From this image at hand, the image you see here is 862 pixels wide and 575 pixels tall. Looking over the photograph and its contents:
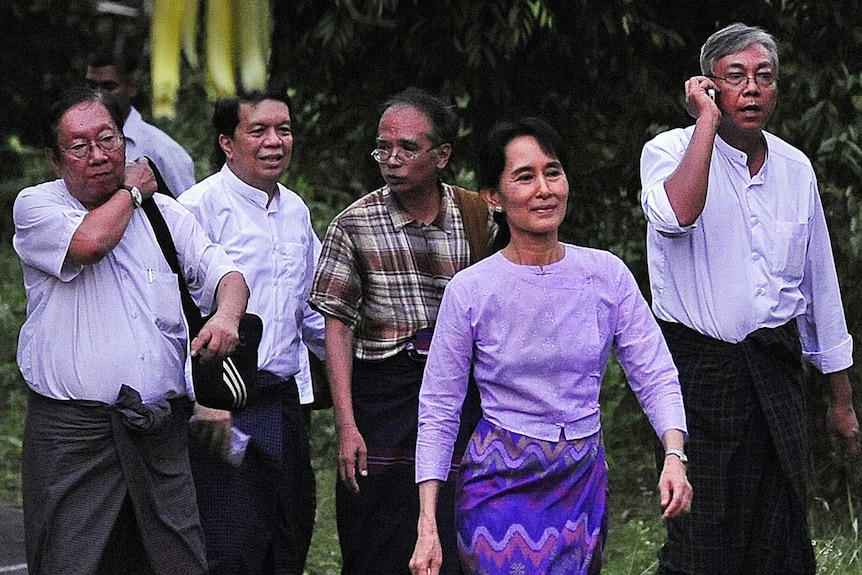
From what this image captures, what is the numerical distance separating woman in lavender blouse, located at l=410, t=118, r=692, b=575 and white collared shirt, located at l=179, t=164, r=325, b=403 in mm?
1432

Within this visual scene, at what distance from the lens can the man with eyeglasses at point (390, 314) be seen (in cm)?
530

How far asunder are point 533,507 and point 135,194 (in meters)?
1.52

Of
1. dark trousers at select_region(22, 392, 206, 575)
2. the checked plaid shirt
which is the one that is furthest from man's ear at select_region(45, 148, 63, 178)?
the checked plaid shirt

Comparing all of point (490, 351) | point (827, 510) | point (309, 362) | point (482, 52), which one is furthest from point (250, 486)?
point (827, 510)

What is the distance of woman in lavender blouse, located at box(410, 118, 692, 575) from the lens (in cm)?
401

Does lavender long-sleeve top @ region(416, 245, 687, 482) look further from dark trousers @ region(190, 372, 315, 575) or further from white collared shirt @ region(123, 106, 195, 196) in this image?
white collared shirt @ region(123, 106, 195, 196)

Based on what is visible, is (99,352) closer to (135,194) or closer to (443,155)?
(135,194)

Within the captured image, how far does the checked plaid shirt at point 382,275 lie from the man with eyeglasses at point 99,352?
1.86 ft

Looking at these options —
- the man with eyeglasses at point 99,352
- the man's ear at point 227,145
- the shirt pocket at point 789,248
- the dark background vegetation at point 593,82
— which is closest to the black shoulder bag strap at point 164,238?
the man with eyeglasses at point 99,352

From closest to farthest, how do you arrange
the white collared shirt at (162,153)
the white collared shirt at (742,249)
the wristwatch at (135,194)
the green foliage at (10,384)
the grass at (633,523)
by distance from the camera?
1. the wristwatch at (135,194)
2. the white collared shirt at (742,249)
3. the grass at (633,523)
4. the white collared shirt at (162,153)
5. the green foliage at (10,384)

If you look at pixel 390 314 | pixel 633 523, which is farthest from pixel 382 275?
pixel 633 523

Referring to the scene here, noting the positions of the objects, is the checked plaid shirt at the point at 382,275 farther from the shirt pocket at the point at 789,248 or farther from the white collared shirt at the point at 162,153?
the white collared shirt at the point at 162,153

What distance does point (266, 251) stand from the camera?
548 cm

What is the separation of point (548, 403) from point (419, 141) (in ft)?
5.20
